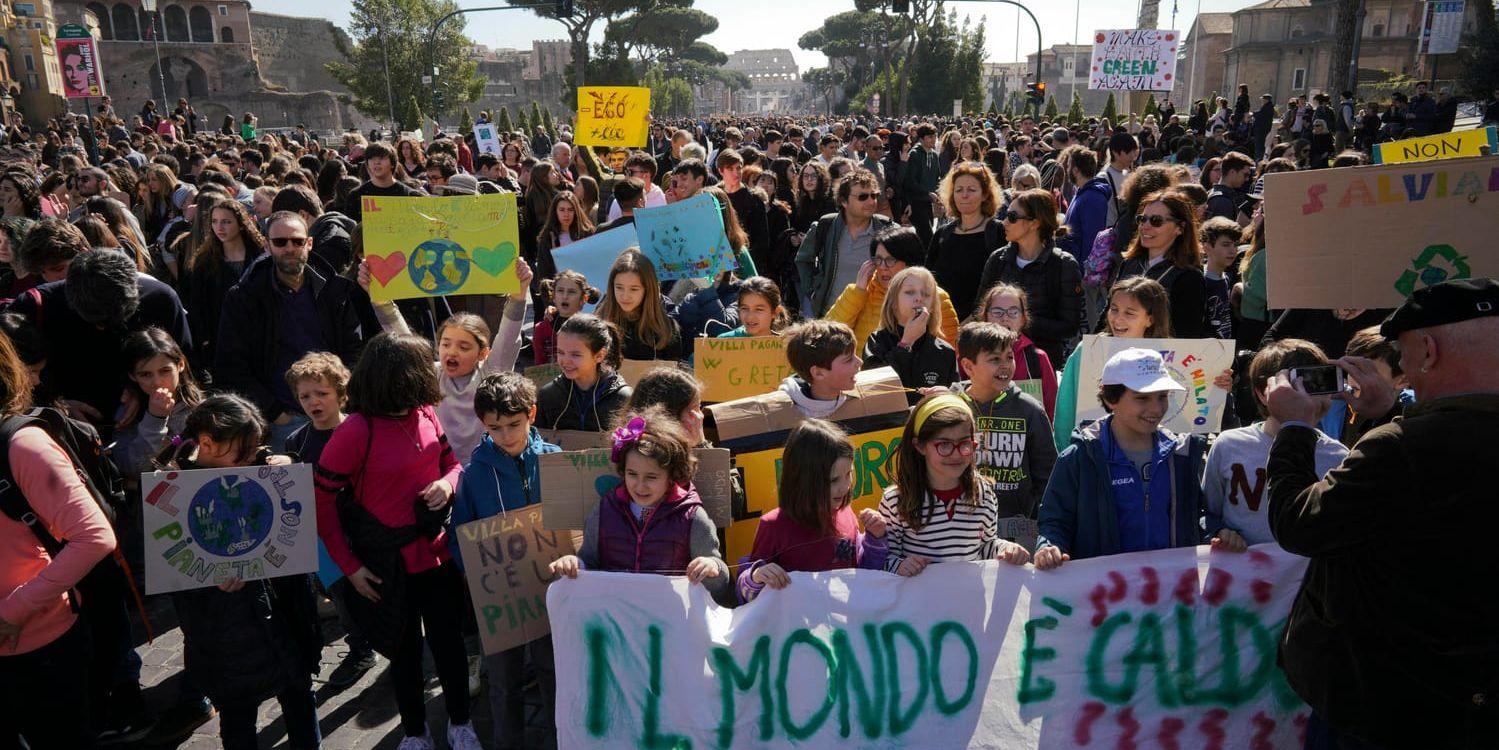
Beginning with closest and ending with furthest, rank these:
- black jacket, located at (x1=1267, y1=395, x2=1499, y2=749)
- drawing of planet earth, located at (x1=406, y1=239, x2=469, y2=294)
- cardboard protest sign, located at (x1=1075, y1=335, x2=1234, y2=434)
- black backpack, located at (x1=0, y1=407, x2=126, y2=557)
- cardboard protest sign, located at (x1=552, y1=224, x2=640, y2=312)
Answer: black jacket, located at (x1=1267, y1=395, x2=1499, y2=749)
black backpack, located at (x1=0, y1=407, x2=126, y2=557)
cardboard protest sign, located at (x1=1075, y1=335, x2=1234, y2=434)
drawing of planet earth, located at (x1=406, y1=239, x2=469, y2=294)
cardboard protest sign, located at (x1=552, y1=224, x2=640, y2=312)

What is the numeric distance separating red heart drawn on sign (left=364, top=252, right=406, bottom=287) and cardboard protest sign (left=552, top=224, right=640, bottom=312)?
5.89ft

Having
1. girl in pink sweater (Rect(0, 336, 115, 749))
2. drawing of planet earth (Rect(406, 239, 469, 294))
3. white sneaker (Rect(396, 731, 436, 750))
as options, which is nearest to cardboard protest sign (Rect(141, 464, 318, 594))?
girl in pink sweater (Rect(0, 336, 115, 749))

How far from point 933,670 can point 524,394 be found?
68.2 inches

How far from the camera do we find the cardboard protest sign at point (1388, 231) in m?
3.41

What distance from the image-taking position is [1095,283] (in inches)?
250

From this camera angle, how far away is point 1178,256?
17.7ft

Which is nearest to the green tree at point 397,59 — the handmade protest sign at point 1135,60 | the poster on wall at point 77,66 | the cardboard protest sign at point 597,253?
the poster on wall at point 77,66

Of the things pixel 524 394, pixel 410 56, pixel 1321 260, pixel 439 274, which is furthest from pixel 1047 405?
pixel 410 56

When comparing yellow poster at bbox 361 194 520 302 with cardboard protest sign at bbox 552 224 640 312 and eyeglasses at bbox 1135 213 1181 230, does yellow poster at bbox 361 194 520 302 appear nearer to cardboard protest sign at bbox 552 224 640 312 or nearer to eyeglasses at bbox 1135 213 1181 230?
cardboard protest sign at bbox 552 224 640 312

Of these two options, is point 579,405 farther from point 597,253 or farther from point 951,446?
point 597,253

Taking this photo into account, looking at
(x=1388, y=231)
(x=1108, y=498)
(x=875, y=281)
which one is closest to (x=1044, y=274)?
(x=875, y=281)

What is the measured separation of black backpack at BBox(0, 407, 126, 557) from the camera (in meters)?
2.95

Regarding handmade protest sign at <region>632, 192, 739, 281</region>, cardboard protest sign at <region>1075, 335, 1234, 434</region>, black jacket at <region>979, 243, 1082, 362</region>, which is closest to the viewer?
cardboard protest sign at <region>1075, 335, 1234, 434</region>

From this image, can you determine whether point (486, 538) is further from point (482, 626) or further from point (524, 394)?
point (524, 394)
